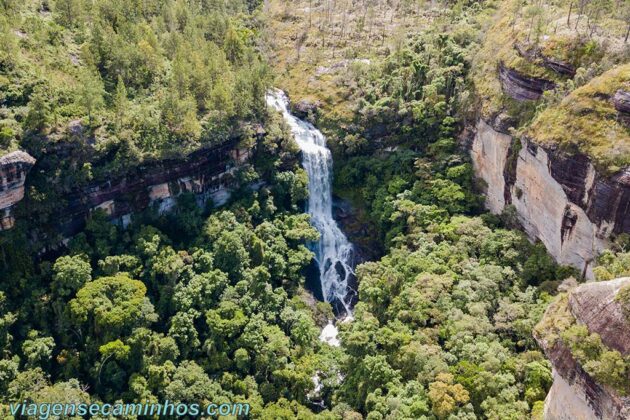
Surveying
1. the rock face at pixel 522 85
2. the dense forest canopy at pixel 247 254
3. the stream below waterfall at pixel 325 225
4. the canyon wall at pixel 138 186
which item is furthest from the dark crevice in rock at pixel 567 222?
the canyon wall at pixel 138 186

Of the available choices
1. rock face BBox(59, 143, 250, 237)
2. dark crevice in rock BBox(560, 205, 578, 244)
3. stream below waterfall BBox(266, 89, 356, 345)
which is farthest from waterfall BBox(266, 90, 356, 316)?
dark crevice in rock BBox(560, 205, 578, 244)

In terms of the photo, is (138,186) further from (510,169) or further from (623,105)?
(623,105)

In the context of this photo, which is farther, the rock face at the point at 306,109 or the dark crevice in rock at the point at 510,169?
the rock face at the point at 306,109

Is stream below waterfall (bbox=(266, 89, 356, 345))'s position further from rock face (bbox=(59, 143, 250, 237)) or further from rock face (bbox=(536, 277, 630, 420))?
rock face (bbox=(536, 277, 630, 420))

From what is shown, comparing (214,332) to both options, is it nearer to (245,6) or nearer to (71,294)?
(71,294)

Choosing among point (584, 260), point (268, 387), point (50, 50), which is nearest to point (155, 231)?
point (268, 387)

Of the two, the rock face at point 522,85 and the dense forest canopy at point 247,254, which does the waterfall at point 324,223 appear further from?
the rock face at point 522,85
